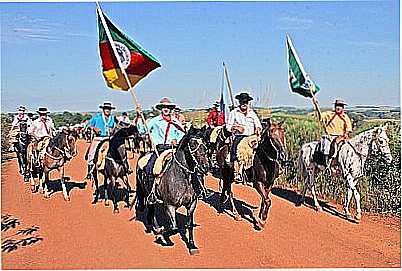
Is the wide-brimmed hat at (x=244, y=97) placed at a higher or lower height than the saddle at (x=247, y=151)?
higher

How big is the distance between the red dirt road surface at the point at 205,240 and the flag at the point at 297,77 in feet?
7.07

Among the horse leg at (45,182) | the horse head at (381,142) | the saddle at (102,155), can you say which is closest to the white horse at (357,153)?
the horse head at (381,142)

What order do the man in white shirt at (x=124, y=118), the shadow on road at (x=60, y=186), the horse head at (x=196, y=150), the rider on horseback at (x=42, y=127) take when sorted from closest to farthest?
the horse head at (x=196, y=150)
the rider on horseback at (x=42, y=127)
the shadow on road at (x=60, y=186)
the man in white shirt at (x=124, y=118)

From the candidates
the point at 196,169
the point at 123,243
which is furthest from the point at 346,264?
the point at 123,243

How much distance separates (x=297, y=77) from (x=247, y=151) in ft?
5.73

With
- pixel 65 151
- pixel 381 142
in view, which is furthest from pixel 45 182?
pixel 381 142

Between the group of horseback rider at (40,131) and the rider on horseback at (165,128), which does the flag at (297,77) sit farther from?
the group of horseback rider at (40,131)

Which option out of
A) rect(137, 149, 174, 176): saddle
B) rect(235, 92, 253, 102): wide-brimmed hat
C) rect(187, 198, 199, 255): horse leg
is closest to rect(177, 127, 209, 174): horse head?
rect(137, 149, 174, 176): saddle

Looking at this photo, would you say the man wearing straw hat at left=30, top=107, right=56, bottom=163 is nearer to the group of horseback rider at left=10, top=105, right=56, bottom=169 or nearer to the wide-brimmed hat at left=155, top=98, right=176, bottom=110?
the group of horseback rider at left=10, top=105, right=56, bottom=169

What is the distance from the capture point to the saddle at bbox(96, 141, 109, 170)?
10307mm

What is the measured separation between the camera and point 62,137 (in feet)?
36.4

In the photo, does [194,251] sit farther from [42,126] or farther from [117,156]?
[42,126]

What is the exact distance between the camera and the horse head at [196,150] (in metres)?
7.43

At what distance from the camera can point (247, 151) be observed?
938cm
